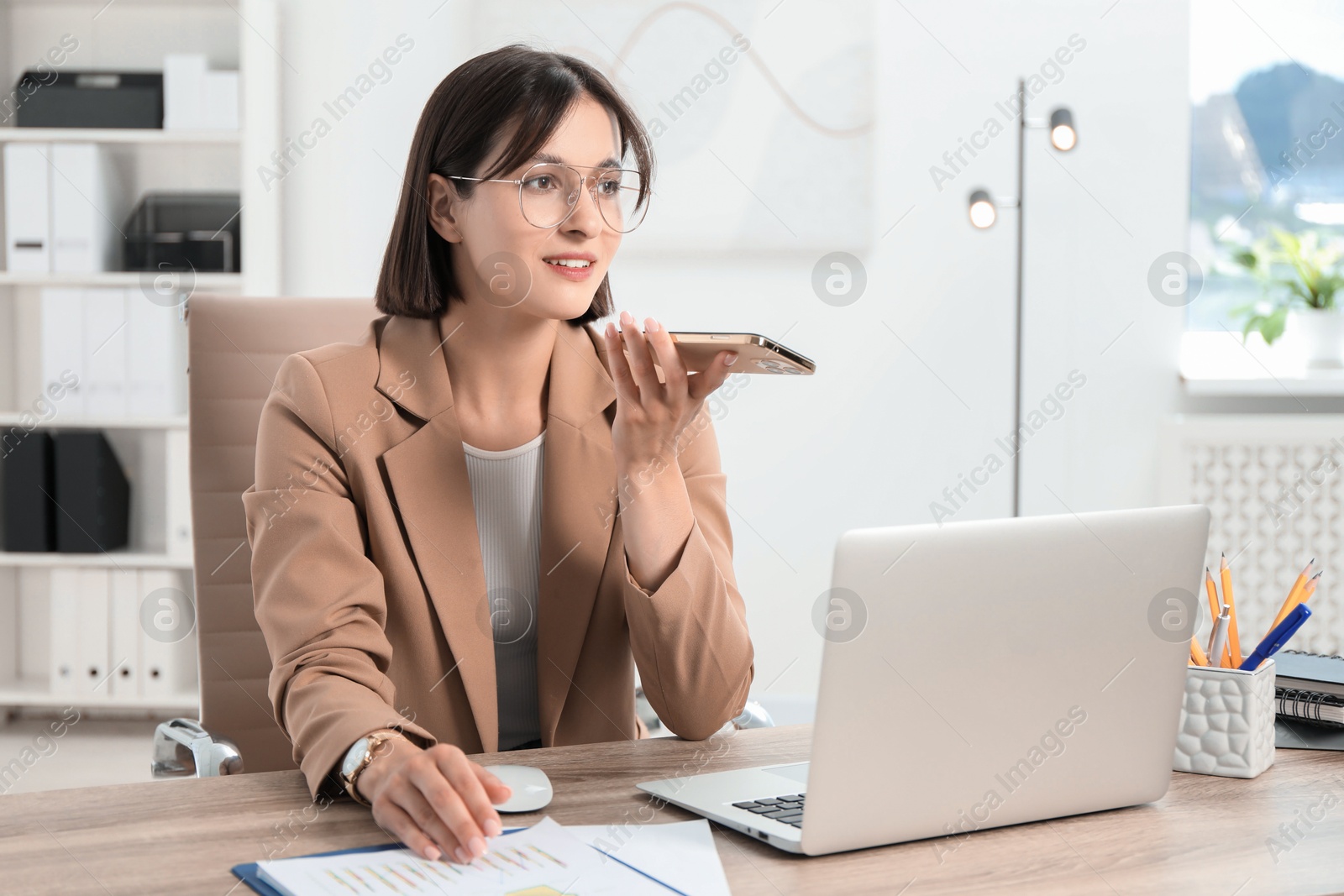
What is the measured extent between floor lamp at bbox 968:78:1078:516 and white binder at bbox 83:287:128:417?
203 centimetres

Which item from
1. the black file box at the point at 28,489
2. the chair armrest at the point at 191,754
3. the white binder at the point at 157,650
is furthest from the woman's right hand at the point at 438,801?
the black file box at the point at 28,489

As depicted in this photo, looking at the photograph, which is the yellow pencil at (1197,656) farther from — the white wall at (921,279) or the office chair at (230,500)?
the white wall at (921,279)

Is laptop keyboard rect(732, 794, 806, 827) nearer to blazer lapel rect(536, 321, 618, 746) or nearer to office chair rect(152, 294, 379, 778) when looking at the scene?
blazer lapel rect(536, 321, 618, 746)

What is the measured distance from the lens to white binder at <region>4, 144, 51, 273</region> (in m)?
2.72

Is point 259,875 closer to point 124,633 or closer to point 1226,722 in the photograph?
point 1226,722

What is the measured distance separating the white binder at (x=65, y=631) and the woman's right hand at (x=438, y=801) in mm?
2320

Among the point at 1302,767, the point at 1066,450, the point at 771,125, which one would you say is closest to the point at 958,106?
the point at 771,125

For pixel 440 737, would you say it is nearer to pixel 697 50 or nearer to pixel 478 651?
pixel 478 651

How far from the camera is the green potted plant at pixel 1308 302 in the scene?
2920 mm

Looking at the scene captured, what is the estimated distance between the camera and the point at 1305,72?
309 cm

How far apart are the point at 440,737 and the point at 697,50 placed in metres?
2.10

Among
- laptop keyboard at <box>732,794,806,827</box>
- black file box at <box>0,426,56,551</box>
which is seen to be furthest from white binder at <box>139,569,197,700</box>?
laptop keyboard at <box>732,794,806,827</box>

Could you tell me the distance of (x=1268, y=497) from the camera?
2.79m

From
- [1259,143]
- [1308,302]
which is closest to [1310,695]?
[1308,302]
